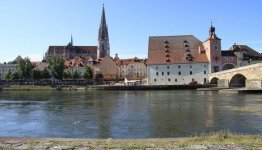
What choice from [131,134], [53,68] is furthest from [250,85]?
[53,68]

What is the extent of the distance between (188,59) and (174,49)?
6.20m

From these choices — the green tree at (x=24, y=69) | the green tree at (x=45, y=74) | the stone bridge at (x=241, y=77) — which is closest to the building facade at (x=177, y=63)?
the stone bridge at (x=241, y=77)

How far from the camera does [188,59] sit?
104 meters

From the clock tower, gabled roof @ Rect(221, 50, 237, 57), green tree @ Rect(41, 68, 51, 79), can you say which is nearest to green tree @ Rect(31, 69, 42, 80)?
green tree @ Rect(41, 68, 51, 79)

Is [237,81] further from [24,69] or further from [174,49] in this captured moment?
[24,69]

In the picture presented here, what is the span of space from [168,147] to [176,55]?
3821 inches

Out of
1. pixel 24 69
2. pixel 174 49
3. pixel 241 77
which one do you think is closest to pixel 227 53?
pixel 174 49

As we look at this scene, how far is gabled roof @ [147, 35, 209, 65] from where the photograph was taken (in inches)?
4131

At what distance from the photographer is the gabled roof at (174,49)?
10494 centimetres

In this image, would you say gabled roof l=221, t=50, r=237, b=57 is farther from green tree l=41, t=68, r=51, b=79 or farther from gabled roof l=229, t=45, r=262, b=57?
green tree l=41, t=68, r=51, b=79

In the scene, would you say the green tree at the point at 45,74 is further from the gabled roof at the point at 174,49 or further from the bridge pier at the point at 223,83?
the bridge pier at the point at 223,83

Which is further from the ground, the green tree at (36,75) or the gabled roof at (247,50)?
the gabled roof at (247,50)

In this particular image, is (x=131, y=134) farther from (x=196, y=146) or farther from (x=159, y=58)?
(x=159, y=58)

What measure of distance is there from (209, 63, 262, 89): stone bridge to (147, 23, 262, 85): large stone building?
224 inches
